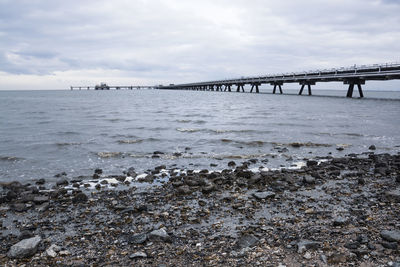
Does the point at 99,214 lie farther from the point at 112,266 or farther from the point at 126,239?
the point at 112,266

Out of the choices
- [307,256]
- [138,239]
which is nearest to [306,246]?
[307,256]

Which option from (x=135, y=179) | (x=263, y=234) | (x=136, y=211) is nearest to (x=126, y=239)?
(x=136, y=211)

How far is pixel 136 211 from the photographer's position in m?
6.23

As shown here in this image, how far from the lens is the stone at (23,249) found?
4426mm

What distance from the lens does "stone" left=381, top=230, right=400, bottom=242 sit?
4605mm

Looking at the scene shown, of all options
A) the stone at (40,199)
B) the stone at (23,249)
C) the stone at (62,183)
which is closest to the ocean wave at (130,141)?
the stone at (62,183)

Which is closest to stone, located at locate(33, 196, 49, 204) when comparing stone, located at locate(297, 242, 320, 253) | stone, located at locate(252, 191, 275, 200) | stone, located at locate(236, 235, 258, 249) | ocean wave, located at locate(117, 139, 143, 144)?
stone, located at locate(236, 235, 258, 249)

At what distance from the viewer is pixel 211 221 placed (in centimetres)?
570

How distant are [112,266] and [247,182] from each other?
192 inches

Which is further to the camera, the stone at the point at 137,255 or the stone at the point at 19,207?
the stone at the point at 19,207

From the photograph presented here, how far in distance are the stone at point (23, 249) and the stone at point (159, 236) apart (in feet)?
6.06

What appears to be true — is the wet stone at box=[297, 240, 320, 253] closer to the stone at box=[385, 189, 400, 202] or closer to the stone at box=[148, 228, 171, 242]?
the stone at box=[148, 228, 171, 242]

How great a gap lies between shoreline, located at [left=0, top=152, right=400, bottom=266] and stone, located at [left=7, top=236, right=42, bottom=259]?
0.03 metres

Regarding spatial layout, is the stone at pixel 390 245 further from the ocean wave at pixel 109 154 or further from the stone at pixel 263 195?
the ocean wave at pixel 109 154
